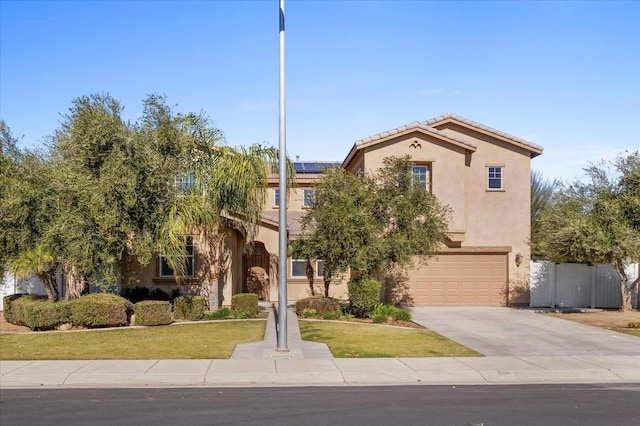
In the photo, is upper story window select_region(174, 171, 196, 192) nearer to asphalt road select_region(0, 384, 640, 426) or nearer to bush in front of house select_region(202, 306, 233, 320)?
bush in front of house select_region(202, 306, 233, 320)

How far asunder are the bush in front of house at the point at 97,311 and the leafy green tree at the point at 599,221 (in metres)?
15.0

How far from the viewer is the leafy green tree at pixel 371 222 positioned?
2028cm

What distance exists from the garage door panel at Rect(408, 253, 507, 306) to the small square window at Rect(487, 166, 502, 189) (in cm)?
290

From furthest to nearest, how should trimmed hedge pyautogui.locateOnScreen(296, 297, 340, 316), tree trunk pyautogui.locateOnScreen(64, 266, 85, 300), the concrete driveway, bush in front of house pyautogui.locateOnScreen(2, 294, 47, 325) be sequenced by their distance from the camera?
1. trimmed hedge pyautogui.locateOnScreen(296, 297, 340, 316)
2. tree trunk pyautogui.locateOnScreen(64, 266, 85, 300)
3. bush in front of house pyautogui.locateOnScreen(2, 294, 47, 325)
4. the concrete driveway

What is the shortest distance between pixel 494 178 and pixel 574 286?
5.52m

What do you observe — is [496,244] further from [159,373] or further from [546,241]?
[159,373]

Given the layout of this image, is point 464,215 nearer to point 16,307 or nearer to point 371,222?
point 371,222

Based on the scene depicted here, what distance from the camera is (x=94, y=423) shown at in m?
8.37

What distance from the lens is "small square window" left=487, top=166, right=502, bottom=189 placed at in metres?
26.8

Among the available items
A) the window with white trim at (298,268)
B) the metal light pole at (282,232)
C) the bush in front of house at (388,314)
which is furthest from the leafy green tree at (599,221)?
the metal light pole at (282,232)

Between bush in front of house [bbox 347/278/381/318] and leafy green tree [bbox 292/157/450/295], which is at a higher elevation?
leafy green tree [bbox 292/157/450/295]

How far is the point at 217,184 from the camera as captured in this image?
2014 centimetres

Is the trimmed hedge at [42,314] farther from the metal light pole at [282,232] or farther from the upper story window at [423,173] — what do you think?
the upper story window at [423,173]

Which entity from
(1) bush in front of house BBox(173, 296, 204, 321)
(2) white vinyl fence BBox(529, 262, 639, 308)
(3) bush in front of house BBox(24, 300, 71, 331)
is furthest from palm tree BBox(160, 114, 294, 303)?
(2) white vinyl fence BBox(529, 262, 639, 308)
